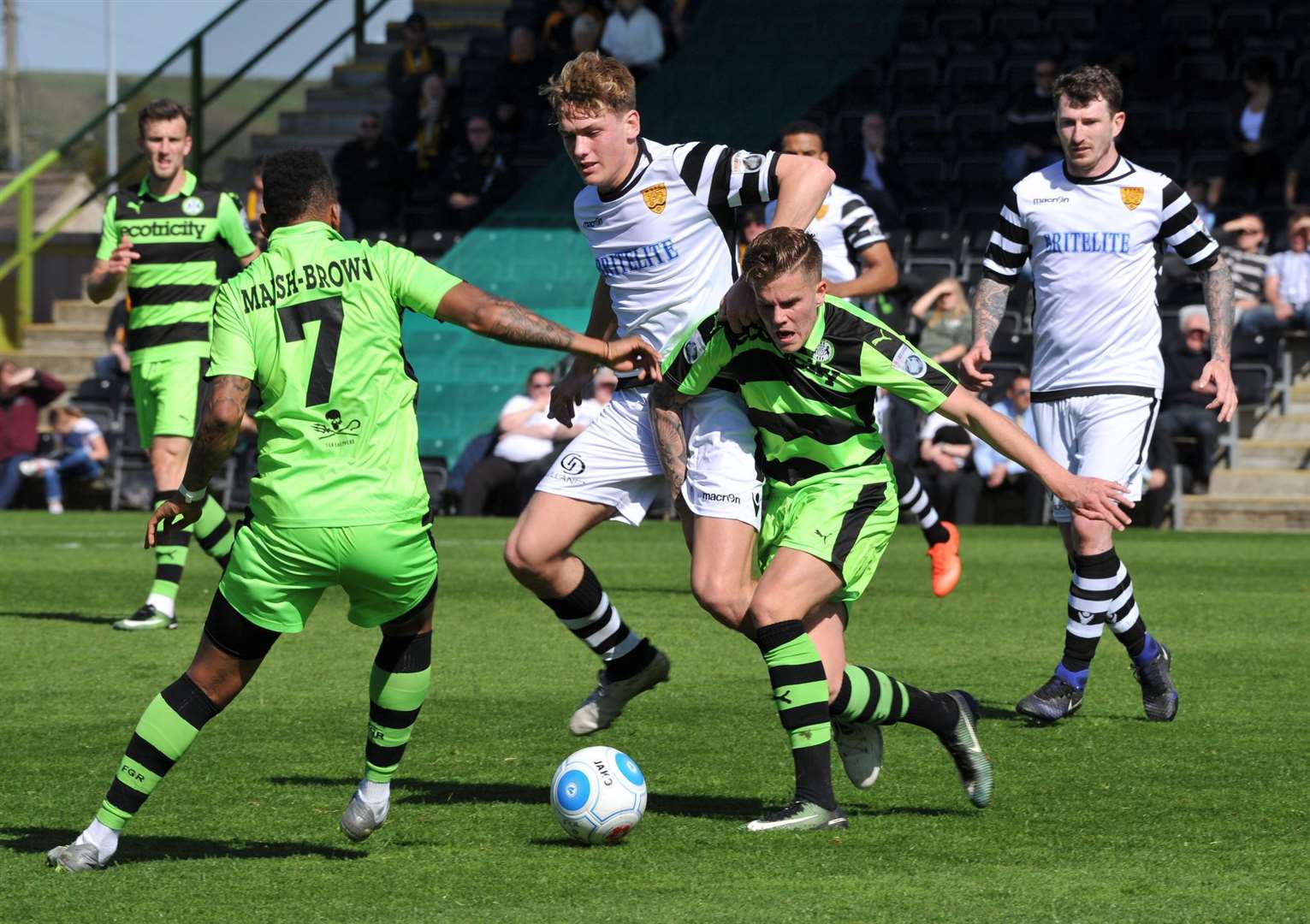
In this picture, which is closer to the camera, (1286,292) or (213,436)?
(213,436)

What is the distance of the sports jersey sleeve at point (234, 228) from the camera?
10.0 metres

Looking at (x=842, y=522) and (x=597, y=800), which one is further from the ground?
(x=842, y=522)

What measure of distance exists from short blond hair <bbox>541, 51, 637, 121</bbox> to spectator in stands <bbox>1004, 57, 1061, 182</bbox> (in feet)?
46.1

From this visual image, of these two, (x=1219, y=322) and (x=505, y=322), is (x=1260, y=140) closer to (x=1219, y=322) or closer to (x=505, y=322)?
(x=1219, y=322)

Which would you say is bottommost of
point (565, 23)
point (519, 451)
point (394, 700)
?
point (519, 451)

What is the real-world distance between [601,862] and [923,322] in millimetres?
13332

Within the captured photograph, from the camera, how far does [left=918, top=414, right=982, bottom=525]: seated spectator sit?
58.3 feet

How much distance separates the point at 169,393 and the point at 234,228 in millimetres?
916

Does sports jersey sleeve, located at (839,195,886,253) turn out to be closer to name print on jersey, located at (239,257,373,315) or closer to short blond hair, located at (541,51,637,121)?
short blond hair, located at (541,51,637,121)

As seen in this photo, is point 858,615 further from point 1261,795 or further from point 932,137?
point 932,137

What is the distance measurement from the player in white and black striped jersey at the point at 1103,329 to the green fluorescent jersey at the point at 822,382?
1.61 meters

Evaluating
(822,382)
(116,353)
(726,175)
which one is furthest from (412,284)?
(116,353)

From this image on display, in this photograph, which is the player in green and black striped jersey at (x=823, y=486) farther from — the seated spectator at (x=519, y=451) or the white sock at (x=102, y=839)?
the seated spectator at (x=519, y=451)

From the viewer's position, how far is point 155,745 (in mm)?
5012
